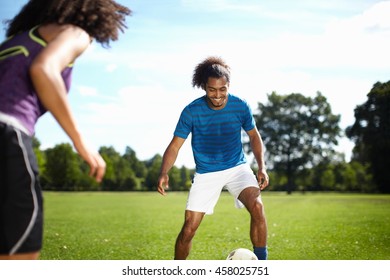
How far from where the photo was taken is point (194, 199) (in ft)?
11.8

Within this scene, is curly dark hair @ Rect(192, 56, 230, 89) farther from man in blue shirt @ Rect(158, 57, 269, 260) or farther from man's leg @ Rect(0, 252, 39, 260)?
man's leg @ Rect(0, 252, 39, 260)

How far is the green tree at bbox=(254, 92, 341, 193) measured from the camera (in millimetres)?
18156

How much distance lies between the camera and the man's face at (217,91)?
3.52 m

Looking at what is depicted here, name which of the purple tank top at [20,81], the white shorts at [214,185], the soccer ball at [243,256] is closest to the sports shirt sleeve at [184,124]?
the white shorts at [214,185]

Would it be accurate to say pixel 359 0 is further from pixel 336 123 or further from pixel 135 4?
pixel 336 123

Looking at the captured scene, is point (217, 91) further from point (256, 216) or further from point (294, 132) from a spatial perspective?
point (294, 132)

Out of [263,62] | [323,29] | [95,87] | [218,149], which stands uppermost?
[323,29]

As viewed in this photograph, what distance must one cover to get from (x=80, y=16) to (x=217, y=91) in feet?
6.23

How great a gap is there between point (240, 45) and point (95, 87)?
176cm

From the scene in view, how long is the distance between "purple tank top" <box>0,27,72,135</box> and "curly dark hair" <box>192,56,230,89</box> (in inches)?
78.6

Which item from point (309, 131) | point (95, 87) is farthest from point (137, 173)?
point (309, 131)

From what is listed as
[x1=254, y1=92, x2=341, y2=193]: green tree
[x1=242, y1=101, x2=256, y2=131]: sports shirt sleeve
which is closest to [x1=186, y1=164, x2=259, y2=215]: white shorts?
[x1=242, y1=101, x2=256, y2=131]: sports shirt sleeve

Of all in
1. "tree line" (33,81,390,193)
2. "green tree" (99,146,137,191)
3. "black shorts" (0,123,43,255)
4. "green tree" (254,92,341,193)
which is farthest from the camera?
"green tree" (254,92,341,193)

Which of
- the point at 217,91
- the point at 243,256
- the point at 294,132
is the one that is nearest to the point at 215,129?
the point at 217,91
